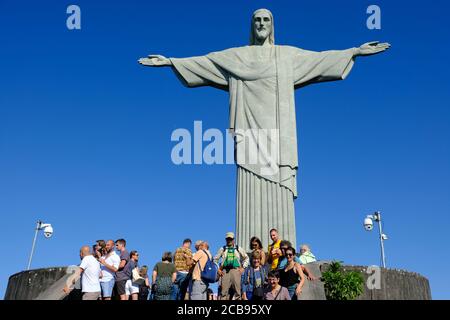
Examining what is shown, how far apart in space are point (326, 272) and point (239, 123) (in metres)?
5.29

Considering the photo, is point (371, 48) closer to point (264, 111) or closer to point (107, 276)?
point (264, 111)

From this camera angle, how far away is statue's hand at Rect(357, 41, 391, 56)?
49.3ft

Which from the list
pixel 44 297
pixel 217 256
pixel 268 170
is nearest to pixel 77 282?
pixel 44 297

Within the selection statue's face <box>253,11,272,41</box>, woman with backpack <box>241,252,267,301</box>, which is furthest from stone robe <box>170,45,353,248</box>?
woman with backpack <box>241,252,267,301</box>

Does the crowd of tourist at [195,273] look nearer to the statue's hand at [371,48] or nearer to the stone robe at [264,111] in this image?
the stone robe at [264,111]

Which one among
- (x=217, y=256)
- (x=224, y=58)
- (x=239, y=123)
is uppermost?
(x=224, y=58)

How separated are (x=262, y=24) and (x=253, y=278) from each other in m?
9.00

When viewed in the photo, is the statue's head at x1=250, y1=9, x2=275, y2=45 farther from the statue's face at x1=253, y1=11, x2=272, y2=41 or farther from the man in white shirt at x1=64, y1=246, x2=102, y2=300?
the man in white shirt at x1=64, y1=246, x2=102, y2=300

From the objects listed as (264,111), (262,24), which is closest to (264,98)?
(264,111)

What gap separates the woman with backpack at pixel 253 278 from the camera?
8945mm

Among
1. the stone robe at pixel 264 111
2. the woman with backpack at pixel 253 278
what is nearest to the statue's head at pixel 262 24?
the stone robe at pixel 264 111

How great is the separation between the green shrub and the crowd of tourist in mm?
1458

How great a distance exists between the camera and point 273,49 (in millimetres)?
15797
